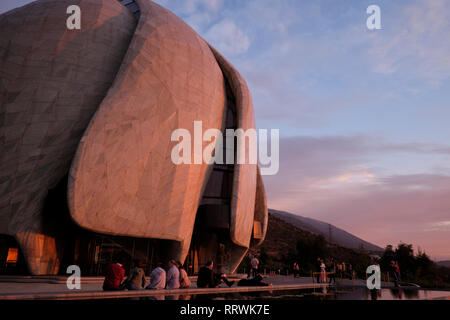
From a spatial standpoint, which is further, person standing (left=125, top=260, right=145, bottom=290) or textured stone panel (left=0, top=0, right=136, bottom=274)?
textured stone panel (left=0, top=0, right=136, bottom=274)

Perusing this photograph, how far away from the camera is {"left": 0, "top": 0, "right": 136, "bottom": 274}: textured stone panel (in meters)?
14.9

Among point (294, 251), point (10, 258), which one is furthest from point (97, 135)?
point (294, 251)

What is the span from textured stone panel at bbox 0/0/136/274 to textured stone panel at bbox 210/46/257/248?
8165 mm

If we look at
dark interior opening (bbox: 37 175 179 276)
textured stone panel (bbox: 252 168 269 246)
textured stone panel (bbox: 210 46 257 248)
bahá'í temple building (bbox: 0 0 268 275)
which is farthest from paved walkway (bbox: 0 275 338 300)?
textured stone panel (bbox: 252 168 269 246)

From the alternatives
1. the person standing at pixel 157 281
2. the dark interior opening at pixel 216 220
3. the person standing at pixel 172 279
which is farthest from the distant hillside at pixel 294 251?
the person standing at pixel 157 281

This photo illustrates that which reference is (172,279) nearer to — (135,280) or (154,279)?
(154,279)

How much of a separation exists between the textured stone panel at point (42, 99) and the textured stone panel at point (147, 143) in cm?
194

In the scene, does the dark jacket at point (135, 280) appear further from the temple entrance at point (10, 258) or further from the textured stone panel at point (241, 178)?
the textured stone panel at point (241, 178)

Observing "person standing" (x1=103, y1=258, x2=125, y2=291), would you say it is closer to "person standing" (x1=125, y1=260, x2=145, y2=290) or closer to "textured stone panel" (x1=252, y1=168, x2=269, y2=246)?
"person standing" (x1=125, y1=260, x2=145, y2=290)

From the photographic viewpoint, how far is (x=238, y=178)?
800 inches

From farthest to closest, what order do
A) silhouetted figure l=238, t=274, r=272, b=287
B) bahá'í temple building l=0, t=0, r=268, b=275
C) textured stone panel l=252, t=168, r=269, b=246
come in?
textured stone panel l=252, t=168, r=269, b=246 < bahá'í temple building l=0, t=0, r=268, b=275 < silhouetted figure l=238, t=274, r=272, b=287

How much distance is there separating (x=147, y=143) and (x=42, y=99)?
5.67 m
